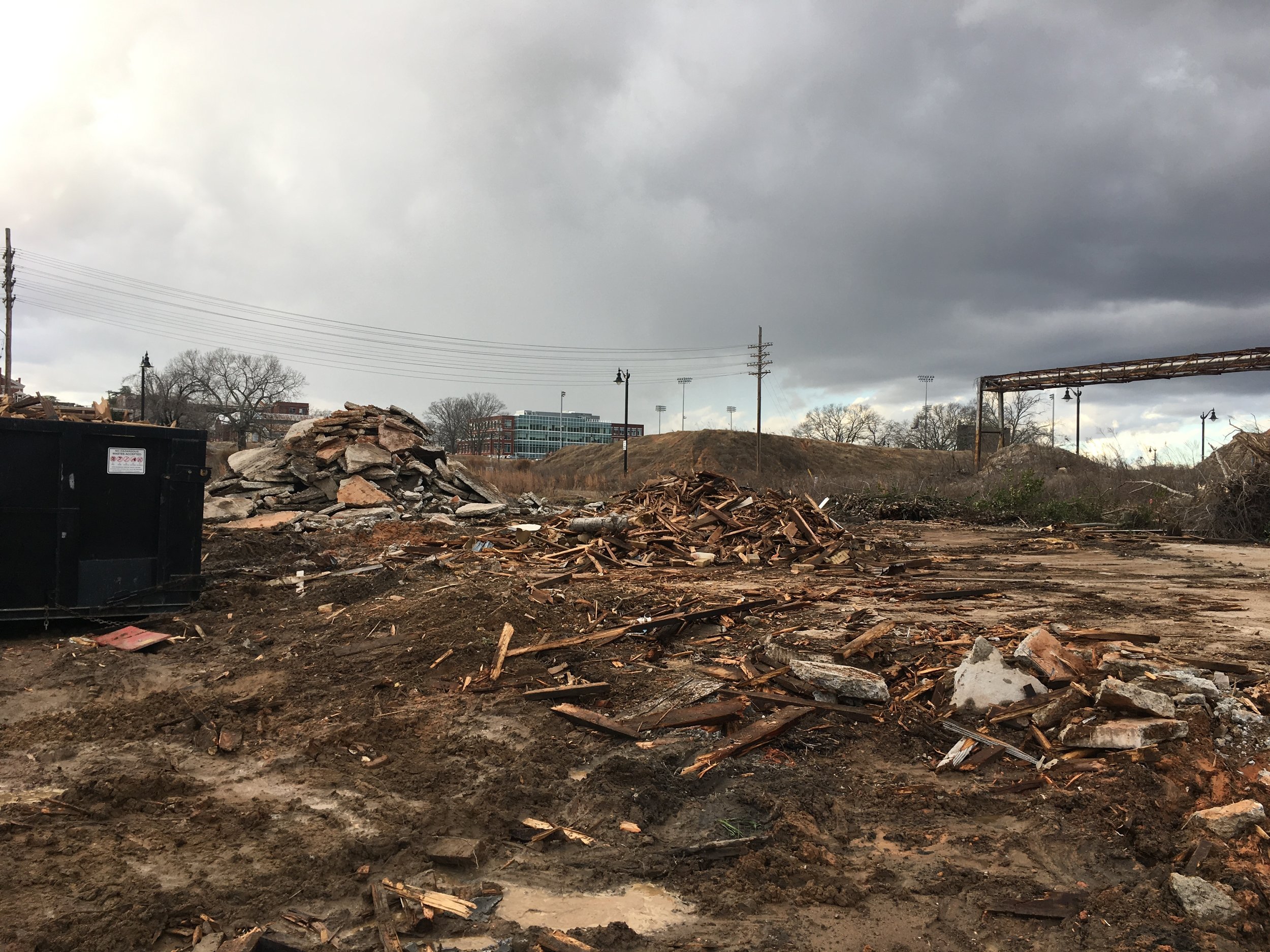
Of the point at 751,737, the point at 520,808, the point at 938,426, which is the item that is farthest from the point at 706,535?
the point at 938,426

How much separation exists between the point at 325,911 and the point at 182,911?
55 centimetres

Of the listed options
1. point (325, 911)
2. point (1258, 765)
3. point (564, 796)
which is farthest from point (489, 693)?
point (1258, 765)

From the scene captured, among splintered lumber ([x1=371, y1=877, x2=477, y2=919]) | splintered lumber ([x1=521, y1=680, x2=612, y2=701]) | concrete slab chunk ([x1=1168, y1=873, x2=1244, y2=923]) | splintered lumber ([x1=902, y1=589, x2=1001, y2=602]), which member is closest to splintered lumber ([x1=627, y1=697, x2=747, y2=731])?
splintered lumber ([x1=521, y1=680, x2=612, y2=701])

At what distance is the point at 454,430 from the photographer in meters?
88.1

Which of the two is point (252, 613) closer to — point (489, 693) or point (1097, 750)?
point (489, 693)

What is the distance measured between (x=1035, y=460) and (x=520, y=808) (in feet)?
105

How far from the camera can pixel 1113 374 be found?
3119 cm

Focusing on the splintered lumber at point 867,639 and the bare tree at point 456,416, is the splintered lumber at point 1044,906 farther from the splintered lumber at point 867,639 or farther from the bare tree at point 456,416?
the bare tree at point 456,416

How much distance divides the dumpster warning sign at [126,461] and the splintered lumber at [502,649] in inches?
156

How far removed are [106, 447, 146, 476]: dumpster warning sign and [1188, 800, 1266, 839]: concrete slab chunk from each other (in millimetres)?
8643

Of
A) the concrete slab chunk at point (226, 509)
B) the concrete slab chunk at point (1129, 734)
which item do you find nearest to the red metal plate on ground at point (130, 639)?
the concrete slab chunk at point (1129, 734)

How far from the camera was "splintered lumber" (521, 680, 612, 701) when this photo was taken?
5.55 meters

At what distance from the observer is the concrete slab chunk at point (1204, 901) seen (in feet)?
9.30

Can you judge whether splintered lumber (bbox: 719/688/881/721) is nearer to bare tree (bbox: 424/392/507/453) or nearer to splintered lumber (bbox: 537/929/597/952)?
splintered lumber (bbox: 537/929/597/952)
